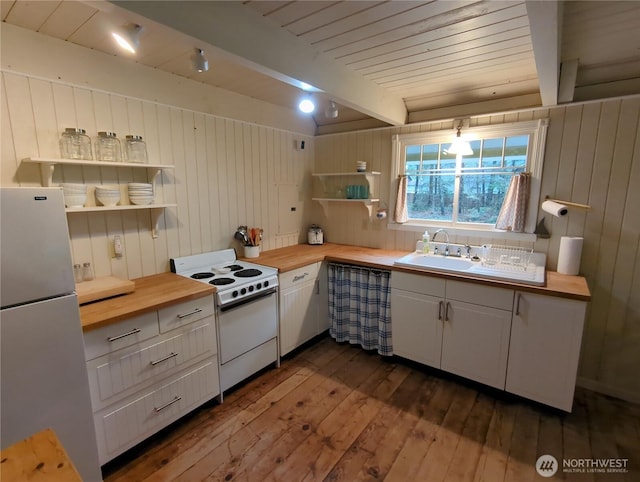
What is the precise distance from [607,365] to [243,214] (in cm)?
318

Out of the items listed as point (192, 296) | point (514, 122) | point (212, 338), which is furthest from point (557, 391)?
point (192, 296)

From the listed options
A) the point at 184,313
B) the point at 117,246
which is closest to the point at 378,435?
the point at 184,313

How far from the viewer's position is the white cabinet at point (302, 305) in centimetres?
266

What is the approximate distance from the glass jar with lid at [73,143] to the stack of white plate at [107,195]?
0.21 meters

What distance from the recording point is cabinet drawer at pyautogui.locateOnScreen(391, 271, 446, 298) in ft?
7.86

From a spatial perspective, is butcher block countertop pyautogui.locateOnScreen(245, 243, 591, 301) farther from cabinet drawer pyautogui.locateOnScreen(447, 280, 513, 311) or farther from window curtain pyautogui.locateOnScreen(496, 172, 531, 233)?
window curtain pyautogui.locateOnScreen(496, 172, 531, 233)

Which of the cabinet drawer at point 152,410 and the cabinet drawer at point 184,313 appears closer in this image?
the cabinet drawer at point 152,410

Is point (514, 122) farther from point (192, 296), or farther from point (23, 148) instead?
A: point (23, 148)

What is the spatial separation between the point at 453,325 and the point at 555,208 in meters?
1.11

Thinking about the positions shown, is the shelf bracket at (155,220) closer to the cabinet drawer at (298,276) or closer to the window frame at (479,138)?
the cabinet drawer at (298,276)

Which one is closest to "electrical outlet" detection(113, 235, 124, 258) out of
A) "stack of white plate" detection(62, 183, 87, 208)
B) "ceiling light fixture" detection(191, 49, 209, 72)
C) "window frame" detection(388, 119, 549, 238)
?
"stack of white plate" detection(62, 183, 87, 208)

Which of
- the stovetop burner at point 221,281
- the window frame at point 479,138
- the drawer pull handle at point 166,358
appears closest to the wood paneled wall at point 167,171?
the stovetop burner at point 221,281

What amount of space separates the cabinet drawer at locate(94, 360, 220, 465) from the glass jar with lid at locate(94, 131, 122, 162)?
4.78 feet

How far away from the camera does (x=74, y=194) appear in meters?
1.80
